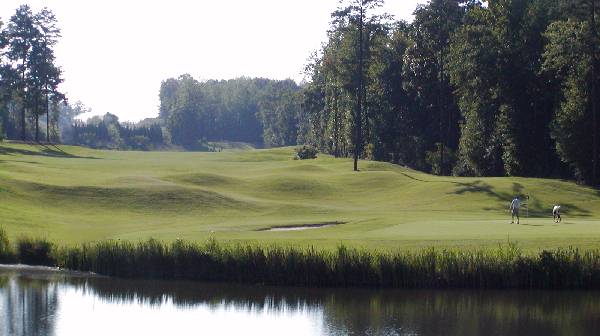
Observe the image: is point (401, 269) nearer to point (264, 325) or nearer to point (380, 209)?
point (264, 325)

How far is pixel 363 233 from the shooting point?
4469cm

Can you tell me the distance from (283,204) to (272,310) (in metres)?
28.4

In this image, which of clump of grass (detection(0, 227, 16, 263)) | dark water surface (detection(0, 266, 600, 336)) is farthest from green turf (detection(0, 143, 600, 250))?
dark water surface (detection(0, 266, 600, 336))

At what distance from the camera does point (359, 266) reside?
36.8 meters

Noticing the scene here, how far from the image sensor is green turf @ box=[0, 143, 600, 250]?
139ft

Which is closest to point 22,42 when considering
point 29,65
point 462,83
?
point 29,65

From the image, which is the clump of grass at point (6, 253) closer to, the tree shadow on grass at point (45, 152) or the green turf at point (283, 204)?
the green turf at point (283, 204)

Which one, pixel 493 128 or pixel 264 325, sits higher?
pixel 493 128

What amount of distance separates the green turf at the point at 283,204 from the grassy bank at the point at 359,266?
4.04ft

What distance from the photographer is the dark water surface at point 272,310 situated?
99.3 ft

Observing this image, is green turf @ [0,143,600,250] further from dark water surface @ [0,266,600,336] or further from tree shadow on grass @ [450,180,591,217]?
dark water surface @ [0,266,600,336]

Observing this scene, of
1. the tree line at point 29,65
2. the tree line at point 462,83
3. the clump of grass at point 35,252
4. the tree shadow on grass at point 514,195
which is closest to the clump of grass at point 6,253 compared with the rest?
the clump of grass at point 35,252

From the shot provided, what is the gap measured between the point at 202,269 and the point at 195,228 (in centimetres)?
1081

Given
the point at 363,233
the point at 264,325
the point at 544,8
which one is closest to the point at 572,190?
the point at 544,8
